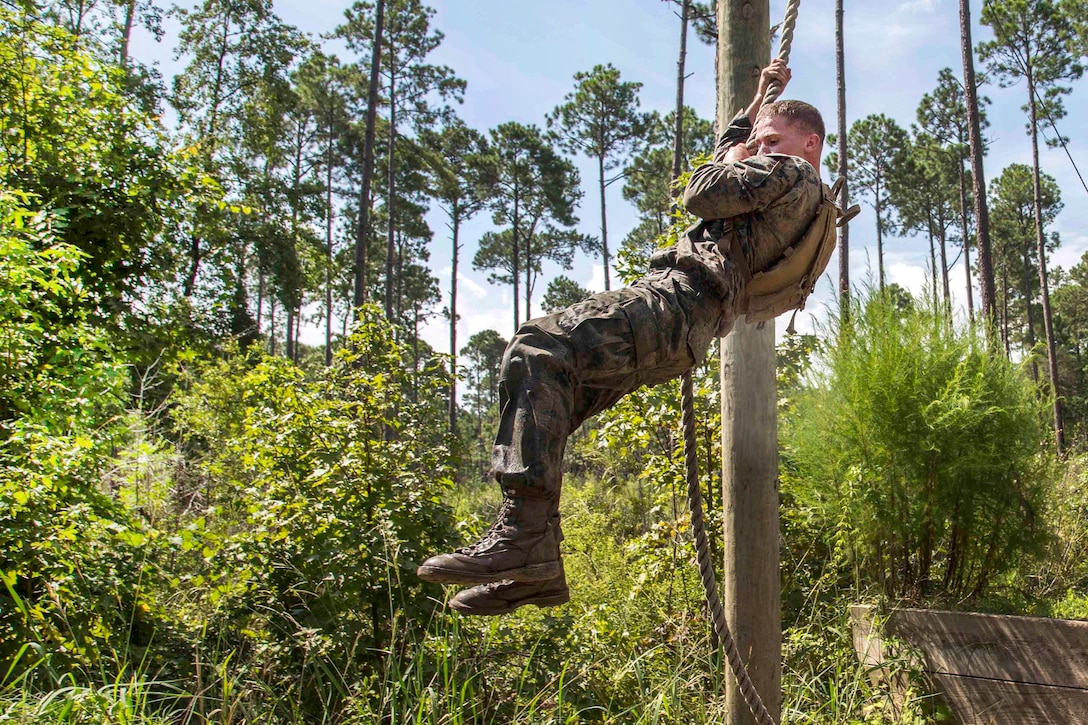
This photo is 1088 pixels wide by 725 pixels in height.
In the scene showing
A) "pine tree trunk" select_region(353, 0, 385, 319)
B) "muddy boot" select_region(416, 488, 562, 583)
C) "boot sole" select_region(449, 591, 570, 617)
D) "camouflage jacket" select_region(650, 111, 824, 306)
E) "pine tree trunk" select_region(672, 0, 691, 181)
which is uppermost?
"pine tree trunk" select_region(672, 0, 691, 181)

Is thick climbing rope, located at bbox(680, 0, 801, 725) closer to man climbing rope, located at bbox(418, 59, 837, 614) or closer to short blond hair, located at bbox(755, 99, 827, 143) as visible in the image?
man climbing rope, located at bbox(418, 59, 837, 614)

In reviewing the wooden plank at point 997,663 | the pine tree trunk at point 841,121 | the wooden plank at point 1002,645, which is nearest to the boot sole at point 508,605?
the wooden plank at point 997,663

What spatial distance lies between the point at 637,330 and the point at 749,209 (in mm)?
547

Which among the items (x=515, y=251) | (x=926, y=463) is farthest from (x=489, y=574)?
(x=515, y=251)

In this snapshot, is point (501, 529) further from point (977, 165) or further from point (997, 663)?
point (977, 165)

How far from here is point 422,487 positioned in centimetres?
445

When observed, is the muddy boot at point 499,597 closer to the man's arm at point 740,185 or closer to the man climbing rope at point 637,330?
the man climbing rope at point 637,330

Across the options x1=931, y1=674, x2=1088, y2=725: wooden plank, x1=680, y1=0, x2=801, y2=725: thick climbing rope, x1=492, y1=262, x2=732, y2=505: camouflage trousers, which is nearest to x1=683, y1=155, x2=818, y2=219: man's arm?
x1=492, y1=262, x2=732, y2=505: camouflage trousers

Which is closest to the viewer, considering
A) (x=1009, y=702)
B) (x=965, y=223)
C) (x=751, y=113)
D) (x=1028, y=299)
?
(x=751, y=113)

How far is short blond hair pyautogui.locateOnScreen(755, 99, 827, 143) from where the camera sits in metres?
2.56

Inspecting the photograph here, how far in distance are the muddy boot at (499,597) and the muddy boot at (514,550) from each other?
4cm

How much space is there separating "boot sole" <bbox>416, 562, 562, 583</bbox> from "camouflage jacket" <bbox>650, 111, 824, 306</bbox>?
95 cm

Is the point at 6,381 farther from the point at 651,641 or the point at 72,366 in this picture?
the point at 651,641

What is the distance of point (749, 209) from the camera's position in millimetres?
2266
